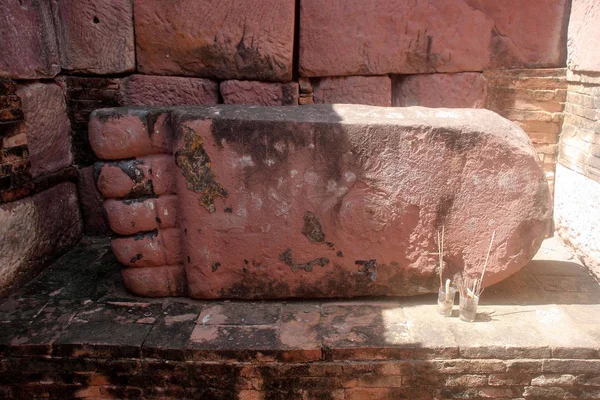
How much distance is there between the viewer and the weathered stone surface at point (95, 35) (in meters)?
3.78

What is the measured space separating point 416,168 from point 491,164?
42cm

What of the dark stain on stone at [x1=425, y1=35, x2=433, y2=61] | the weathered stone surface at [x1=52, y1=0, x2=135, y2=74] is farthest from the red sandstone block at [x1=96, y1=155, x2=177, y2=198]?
the dark stain on stone at [x1=425, y1=35, x2=433, y2=61]

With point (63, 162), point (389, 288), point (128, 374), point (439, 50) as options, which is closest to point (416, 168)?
point (389, 288)

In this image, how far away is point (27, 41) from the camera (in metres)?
3.41

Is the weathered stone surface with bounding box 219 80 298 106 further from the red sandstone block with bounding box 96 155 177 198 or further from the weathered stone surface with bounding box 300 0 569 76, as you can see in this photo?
the red sandstone block with bounding box 96 155 177 198

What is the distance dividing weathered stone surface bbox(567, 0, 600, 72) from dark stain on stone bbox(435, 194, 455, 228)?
58.7 inches

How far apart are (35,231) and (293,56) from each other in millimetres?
2222

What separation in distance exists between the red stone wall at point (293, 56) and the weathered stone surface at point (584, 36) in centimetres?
5

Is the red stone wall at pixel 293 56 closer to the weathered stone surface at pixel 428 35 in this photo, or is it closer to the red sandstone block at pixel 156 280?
the weathered stone surface at pixel 428 35

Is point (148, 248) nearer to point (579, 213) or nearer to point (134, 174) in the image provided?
point (134, 174)

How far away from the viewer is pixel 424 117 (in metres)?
2.98

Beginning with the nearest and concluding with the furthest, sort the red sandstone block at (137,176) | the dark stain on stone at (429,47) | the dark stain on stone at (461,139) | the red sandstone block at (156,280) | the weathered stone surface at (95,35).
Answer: the dark stain on stone at (461,139)
the red sandstone block at (137,176)
the red sandstone block at (156,280)
the weathered stone surface at (95,35)
the dark stain on stone at (429,47)

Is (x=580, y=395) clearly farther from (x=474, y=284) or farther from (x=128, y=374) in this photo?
(x=128, y=374)

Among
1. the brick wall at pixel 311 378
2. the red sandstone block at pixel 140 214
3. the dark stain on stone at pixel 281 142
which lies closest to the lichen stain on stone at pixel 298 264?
the dark stain on stone at pixel 281 142
